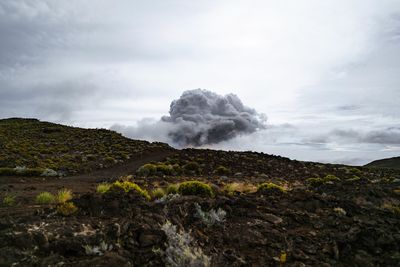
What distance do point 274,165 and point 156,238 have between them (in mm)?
25498

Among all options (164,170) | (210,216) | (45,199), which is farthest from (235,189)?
(164,170)

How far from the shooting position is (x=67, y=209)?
325 inches

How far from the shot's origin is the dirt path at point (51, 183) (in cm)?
1100

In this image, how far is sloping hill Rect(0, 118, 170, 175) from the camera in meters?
26.7

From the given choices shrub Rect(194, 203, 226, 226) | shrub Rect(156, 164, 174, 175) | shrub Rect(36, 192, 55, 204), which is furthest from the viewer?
shrub Rect(156, 164, 174, 175)

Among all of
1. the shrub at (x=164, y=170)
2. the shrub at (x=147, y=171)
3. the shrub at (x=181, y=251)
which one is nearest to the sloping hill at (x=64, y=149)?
the shrub at (x=147, y=171)

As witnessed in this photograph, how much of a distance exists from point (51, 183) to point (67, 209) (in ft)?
35.0

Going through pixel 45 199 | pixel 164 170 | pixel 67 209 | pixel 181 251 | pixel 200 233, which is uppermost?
pixel 164 170

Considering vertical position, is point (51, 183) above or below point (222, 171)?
below

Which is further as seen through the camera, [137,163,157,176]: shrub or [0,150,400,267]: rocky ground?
[137,163,157,176]: shrub

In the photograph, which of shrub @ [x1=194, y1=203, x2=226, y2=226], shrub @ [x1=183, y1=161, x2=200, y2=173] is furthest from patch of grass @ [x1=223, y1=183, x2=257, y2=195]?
shrub @ [x1=183, y1=161, x2=200, y2=173]

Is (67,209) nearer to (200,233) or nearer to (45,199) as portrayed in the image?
(45,199)

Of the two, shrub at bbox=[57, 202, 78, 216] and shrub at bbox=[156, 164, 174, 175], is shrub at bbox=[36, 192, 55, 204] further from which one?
shrub at bbox=[156, 164, 174, 175]

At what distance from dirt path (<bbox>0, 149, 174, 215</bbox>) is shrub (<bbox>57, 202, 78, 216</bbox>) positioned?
3.90ft
